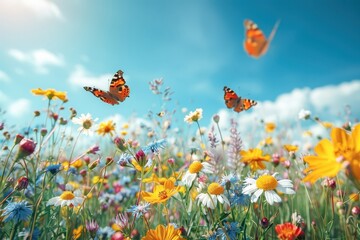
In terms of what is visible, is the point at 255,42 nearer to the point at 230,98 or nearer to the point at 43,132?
the point at 230,98

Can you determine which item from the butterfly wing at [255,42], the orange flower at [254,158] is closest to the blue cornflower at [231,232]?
the orange flower at [254,158]

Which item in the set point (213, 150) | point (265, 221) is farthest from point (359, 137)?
point (213, 150)

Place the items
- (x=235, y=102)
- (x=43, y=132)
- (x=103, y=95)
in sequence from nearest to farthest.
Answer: (x=43, y=132), (x=103, y=95), (x=235, y=102)

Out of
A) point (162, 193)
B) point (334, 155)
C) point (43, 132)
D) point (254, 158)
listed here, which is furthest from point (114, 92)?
point (334, 155)

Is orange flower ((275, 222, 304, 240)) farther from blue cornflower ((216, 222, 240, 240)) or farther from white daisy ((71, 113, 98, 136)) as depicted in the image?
white daisy ((71, 113, 98, 136))

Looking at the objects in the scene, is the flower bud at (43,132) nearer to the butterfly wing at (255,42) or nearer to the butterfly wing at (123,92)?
the butterfly wing at (123,92)

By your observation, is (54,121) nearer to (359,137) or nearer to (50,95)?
(50,95)
